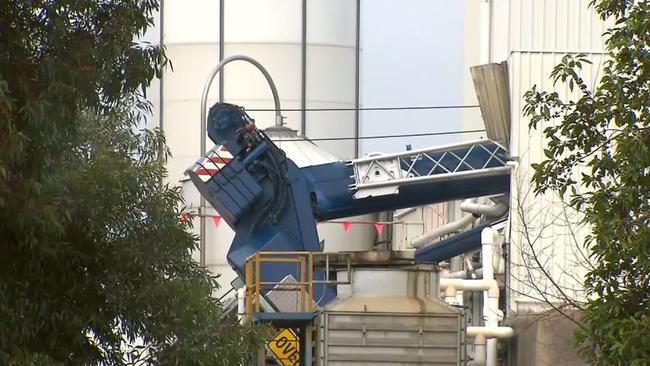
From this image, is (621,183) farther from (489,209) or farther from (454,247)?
(454,247)

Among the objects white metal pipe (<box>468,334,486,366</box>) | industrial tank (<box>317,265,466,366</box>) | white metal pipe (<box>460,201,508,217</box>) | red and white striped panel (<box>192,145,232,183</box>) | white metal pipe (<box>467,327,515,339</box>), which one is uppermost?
red and white striped panel (<box>192,145,232,183</box>)

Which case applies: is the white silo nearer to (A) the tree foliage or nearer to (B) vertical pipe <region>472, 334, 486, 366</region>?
(B) vertical pipe <region>472, 334, 486, 366</region>

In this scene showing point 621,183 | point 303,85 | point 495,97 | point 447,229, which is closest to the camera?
point 621,183

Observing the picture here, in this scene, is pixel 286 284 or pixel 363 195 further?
pixel 363 195

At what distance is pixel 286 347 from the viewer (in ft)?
96.2

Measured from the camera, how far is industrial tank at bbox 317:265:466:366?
2486cm

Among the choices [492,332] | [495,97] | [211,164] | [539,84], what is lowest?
[492,332]

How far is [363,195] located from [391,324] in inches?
342

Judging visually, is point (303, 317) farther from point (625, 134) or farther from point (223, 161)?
point (625, 134)

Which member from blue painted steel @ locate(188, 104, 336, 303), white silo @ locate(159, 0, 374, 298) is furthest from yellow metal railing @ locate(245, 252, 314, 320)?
white silo @ locate(159, 0, 374, 298)

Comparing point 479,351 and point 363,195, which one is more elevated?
point 363,195

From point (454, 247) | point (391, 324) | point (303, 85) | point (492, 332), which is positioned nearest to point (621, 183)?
point (391, 324)

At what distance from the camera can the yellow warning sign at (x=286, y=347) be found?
95.0 ft

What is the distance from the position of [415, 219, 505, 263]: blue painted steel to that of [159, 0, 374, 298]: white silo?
9.62 m
